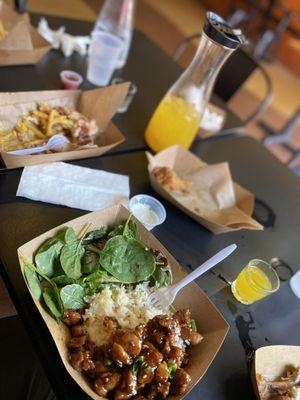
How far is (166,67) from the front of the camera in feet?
6.56

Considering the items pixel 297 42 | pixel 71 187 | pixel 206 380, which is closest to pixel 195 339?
pixel 206 380

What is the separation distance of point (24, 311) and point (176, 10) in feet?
19.5

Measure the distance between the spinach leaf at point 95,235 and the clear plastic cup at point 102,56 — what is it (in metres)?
0.85

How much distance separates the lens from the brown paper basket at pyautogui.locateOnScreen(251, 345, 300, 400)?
0.91 m

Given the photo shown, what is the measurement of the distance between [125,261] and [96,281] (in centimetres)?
8

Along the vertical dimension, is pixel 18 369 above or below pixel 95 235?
below

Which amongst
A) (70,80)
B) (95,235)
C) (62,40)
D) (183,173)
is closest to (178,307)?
(95,235)

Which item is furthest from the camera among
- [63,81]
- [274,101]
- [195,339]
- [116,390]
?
[274,101]

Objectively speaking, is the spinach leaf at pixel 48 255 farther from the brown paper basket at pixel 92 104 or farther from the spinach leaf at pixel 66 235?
the brown paper basket at pixel 92 104

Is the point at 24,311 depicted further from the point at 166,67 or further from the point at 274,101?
the point at 274,101

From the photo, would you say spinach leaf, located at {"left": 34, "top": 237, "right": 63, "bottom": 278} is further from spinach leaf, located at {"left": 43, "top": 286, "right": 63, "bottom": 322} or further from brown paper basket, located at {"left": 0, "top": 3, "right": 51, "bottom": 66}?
brown paper basket, located at {"left": 0, "top": 3, "right": 51, "bottom": 66}

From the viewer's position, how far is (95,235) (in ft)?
3.28

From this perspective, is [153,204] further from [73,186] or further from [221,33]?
[221,33]

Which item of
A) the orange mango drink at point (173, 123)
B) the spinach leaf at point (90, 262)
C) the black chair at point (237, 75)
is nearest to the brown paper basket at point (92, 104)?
the orange mango drink at point (173, 123)
